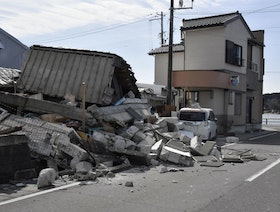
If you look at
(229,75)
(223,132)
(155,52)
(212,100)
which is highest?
(155,52)

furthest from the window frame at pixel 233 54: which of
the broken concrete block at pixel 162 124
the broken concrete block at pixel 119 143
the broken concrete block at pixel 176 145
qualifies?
the broken concrete block at pixel 119 143

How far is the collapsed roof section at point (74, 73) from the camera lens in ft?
54.1

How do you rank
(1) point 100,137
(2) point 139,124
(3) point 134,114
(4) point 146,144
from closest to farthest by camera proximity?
(1) point 100,137, (4) point 146,144, (2) point 139,124, (3) point 134,114

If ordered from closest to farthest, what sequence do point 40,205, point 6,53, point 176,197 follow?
point 40,205, point 176,197, point 6,53

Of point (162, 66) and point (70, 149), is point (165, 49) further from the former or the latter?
point (70, 149)

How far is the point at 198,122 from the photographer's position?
21906 mm

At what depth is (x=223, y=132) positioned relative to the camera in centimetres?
3053

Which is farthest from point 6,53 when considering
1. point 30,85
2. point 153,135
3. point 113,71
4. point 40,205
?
point 40,205

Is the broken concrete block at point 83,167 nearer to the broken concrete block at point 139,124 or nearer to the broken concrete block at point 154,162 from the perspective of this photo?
the broken concrete block at point 154,162

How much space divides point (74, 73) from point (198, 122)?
7979 millimetres

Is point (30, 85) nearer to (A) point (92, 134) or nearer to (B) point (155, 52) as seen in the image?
(A) point (92, 134)

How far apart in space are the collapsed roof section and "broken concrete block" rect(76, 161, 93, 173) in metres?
5.37

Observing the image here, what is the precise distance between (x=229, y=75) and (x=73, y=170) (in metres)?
23.1

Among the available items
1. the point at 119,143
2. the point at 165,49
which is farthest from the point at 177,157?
the point at 165,49
